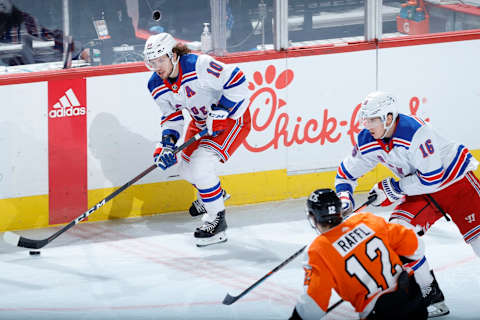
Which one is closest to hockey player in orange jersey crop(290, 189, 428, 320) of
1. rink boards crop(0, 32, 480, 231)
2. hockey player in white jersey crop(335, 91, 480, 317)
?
hockey player in white jersey crop(335, 91, 480, 317)

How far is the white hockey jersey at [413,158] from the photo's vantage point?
13.7 ft

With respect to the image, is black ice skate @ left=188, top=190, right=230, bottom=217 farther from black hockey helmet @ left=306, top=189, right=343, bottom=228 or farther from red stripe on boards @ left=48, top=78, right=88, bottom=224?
black hockey helmet @ left=306, top=189, right=343, bottom=228

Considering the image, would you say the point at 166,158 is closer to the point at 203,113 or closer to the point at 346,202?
the point at 203,113

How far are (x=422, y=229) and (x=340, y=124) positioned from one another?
1919 millimetres

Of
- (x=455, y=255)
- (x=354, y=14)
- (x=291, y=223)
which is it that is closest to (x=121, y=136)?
(x=291, y=223)

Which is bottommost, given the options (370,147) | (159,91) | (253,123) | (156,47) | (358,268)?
(358,268)

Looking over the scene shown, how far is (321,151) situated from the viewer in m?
6.09

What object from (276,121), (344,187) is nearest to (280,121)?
(276,121)

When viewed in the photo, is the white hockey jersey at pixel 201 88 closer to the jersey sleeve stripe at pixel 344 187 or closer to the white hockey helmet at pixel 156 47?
the white hockey helmet at pixel 156 47

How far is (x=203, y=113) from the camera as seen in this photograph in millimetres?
5344

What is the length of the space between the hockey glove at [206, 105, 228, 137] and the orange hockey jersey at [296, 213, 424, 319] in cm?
179

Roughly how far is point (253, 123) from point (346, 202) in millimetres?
1768

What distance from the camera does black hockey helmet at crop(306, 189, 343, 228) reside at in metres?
3.48

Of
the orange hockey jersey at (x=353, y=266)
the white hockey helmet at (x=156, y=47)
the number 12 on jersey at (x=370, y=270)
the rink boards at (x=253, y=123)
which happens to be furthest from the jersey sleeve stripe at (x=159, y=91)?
the number 12 on jersey at (x=370, y=270)
